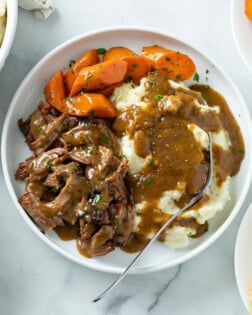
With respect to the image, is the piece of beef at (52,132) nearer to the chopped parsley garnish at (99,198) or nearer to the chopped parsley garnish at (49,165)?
the chopped parsley garnish at (49,165)

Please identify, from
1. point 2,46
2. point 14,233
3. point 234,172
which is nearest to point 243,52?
point 234,172

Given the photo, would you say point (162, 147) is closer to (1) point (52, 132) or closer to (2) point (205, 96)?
(2) point (205, 96)

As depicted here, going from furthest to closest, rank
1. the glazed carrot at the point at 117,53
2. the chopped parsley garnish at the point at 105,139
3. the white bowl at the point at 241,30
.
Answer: the white bowl at the point at 241,30
the glazed carrot at the point at 117,53
the chopped parsley garnish at the point at 105,139

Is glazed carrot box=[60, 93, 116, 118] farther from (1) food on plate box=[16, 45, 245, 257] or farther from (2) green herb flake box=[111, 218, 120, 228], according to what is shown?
(2) green herb flake box=[111, 218, 120, 228]

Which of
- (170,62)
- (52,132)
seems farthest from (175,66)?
(52,132)

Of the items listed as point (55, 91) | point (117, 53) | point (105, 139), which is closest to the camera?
point (105, 139)

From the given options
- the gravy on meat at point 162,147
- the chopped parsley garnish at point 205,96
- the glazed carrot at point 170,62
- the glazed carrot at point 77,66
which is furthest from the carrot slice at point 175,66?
the glazed carrot at point 77,66
